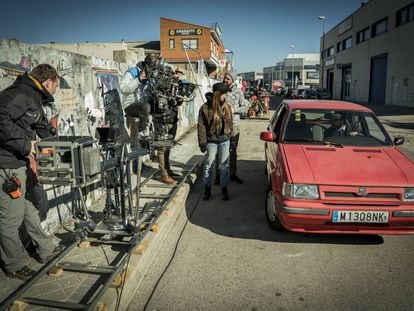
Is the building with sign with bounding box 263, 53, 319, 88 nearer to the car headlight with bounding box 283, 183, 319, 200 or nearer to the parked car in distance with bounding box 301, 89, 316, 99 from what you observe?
the parked car in distance with bounding box 301, 89, 316, 99

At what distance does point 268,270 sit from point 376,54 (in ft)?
119

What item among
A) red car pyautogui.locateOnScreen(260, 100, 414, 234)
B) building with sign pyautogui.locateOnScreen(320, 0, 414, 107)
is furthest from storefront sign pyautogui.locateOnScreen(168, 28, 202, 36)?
red car pyautogui.locateOnScreen(260, 100, 414, 234)

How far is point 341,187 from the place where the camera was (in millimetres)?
4008

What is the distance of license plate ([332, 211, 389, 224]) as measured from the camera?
3930mm

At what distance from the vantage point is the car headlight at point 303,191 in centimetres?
403

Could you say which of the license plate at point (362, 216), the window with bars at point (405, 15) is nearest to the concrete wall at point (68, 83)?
the license plate at point (362, 216)

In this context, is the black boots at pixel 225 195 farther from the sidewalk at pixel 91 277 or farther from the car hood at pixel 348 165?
the car hood at pixel 348 165

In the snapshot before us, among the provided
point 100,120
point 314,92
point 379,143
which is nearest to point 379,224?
point 379,143

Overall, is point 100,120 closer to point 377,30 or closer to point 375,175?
point 375,175

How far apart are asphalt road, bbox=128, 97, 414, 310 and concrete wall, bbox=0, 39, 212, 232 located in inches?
59.9

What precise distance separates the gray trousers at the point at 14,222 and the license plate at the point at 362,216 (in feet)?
10.7

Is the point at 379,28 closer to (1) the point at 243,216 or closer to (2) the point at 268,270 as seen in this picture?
(1) the point at 243,216

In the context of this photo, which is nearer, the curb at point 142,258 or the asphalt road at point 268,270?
the curb at point 142,258

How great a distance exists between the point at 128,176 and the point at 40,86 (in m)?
1.35
